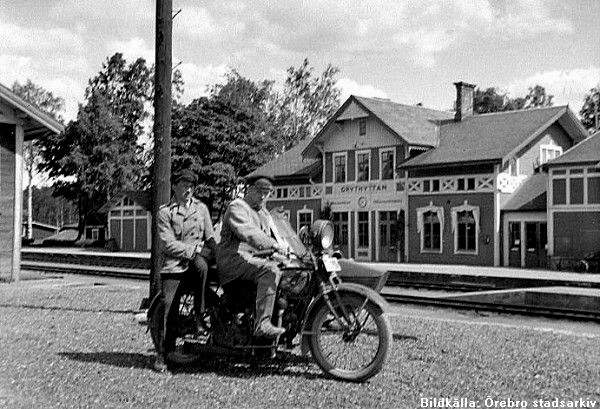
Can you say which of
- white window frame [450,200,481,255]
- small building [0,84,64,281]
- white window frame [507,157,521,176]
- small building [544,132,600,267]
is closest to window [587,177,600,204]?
small building [544,132,600,267]

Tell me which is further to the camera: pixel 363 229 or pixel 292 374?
pixel 363 229

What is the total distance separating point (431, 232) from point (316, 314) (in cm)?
3080

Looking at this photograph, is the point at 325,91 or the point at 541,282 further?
the point at 325,91

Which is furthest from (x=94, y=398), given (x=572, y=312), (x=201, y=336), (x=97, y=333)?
(x=572, y=312)

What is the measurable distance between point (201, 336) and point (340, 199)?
3414cm

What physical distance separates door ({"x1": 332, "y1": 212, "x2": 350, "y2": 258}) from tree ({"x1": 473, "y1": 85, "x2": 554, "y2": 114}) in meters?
32.0

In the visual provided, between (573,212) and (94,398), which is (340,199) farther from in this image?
(94,398)

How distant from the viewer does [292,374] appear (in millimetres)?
7105

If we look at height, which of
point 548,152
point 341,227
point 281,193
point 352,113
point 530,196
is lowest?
point 341,227

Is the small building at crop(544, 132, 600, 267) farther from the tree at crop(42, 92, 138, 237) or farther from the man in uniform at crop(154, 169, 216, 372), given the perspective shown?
the tree at crop(42, 92, 138, 237)

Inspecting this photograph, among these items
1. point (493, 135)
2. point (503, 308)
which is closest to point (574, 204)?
point (493, 135)

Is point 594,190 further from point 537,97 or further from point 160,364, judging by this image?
point 537,97

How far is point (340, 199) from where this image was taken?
4156 cm

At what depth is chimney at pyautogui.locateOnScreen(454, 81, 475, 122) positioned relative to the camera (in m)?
40.8
